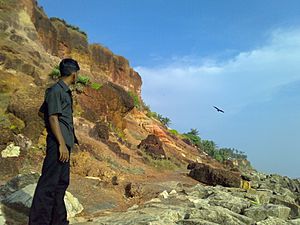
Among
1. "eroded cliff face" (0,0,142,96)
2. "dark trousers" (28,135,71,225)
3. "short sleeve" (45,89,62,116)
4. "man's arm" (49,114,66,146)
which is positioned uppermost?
"eroded cliff face" (0,0,142,96)

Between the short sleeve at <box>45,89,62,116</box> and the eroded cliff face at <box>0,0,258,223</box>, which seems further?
the eroded cliff face at <box>0,0,258,223</box>

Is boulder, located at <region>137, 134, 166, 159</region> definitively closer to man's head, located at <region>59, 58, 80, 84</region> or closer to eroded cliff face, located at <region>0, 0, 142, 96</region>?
eroded cliff face, located at <region>0, 0, 142, 96</region>

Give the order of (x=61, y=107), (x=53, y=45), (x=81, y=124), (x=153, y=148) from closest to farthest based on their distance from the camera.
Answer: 1. (x=61, y=107)
2. (x=81, y=124)
3. (x=153, y=148)
4. (x=53, y=45)

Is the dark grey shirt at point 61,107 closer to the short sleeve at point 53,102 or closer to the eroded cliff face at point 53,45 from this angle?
the short sleeve at point 53,102

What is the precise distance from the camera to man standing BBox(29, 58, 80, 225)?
4020 millimetres

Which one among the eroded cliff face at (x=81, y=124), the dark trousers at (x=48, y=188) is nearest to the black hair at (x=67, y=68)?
the dark trousers at (x=48, y=188)

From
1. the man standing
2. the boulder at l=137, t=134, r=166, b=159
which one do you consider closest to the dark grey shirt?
the man standing

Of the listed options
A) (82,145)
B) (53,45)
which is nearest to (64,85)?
(82,145)

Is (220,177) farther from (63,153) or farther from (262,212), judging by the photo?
(63,153)

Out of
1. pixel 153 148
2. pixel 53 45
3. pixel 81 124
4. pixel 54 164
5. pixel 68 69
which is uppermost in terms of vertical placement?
pixel 53 45

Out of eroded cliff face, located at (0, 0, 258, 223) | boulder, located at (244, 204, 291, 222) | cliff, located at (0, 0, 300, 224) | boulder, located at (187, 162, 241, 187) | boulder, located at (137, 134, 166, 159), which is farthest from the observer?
boulder, located at (137, 134, 166, 159)

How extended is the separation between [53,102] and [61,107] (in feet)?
0.35

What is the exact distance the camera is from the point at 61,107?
4121mm

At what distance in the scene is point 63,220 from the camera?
4.26 metres
